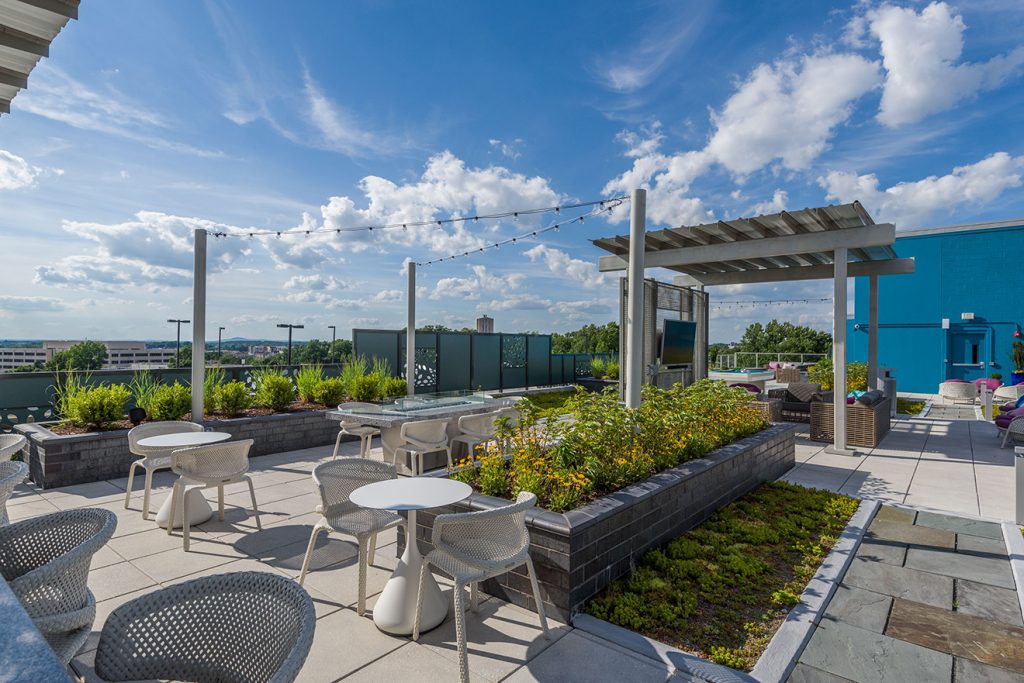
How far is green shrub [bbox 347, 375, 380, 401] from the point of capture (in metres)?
8.34

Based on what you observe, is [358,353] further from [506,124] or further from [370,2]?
[370,2]

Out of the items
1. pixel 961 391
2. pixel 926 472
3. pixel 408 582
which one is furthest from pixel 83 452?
pixel 961 391

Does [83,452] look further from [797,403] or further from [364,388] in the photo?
[797,403]

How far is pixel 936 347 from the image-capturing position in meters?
16.7

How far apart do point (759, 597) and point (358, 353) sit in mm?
8441

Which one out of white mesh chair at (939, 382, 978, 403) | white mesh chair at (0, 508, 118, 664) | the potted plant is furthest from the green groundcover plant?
the potted plant

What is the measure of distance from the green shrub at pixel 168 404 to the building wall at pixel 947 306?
777 inches

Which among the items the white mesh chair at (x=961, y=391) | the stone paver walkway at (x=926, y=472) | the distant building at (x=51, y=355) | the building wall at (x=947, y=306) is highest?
the building wall at (x=947, y=306)

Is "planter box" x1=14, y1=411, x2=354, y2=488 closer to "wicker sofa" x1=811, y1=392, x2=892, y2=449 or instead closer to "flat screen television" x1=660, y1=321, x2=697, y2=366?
"flat screen television" x1=660, y1=321, x2=697, y2=366

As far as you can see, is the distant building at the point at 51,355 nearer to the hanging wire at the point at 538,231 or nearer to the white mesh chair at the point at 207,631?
the hanging wire at the point at 538,231

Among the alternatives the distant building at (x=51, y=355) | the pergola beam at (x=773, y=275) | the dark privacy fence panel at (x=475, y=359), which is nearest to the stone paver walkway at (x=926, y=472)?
the pergola beam at (x=773, y=275)

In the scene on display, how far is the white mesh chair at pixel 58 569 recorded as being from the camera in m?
1.50

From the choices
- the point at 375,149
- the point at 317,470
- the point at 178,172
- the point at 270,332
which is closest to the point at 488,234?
the point at 375,149

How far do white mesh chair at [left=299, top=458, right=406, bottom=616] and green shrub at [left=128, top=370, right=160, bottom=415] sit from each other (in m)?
4.56
